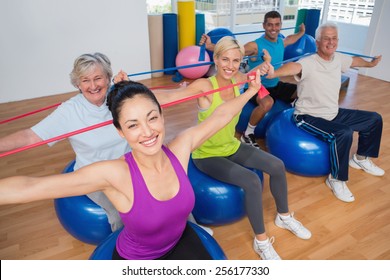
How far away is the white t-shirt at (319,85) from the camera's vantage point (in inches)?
96.6

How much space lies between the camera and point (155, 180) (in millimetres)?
1235

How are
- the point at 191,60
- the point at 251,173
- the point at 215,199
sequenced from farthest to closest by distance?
the point at 191,60 < the point at 215,199 < the point at 251,173

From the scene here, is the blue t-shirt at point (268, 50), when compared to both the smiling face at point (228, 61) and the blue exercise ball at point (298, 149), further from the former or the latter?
the smiling face at point (228, 61)

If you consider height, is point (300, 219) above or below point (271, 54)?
below

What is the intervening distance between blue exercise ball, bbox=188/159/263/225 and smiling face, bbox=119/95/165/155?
871 millimetres

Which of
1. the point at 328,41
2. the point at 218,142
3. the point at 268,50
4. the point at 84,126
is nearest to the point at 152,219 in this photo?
the point at 84,126

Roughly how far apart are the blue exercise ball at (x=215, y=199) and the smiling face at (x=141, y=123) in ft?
2.86

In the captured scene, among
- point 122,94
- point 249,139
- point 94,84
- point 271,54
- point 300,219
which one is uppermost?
point 122,94

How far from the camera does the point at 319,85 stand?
247cm

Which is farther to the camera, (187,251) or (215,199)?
(215,199)

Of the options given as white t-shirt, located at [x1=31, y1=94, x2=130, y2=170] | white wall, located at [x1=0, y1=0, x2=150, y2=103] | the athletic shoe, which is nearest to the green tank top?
white t-shirt, located at [x1=31, y1=94, x2=130, y2=170]

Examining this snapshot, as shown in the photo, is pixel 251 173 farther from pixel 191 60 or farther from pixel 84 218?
pixel 191 60

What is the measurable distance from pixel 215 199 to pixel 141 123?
978 mm

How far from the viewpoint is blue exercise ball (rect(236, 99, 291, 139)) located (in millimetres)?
3137
